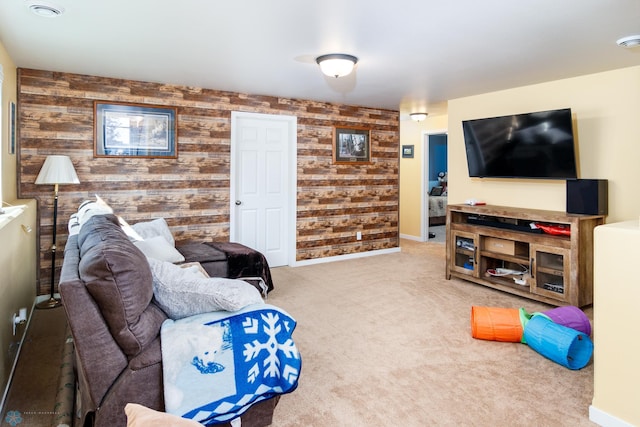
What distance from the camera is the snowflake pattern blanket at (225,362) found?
5.59ft

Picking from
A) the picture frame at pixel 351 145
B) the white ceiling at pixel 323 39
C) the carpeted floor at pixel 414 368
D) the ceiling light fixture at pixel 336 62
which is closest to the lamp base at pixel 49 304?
the carpeted floor at pixel 414 368

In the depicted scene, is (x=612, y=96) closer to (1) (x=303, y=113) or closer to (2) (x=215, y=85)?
(1) (x=303, y=113)

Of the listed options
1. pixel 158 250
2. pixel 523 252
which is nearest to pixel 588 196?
pixel 523 252

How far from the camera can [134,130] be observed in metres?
4.46

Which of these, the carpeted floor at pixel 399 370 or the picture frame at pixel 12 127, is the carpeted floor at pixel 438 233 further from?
the picture frame at pixel 12 127

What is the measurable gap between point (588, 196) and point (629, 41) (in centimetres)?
141

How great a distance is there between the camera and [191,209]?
4836 mm

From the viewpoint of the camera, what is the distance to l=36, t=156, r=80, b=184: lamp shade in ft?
12.4

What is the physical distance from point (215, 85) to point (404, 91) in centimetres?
219

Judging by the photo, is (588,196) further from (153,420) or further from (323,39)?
(153,420)

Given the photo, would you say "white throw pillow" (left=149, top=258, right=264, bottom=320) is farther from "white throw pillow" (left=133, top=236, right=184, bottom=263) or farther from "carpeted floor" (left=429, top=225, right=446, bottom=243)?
"carpeted floor" (left=429, top=225, right=446, bottom=243)

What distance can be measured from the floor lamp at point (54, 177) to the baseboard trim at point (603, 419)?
427 centimetres

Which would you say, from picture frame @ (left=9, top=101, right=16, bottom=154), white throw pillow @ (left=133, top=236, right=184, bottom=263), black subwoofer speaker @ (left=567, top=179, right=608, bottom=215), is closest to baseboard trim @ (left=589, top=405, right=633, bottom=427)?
black subwoofer speaker @ (left=567, top=179, right=608, bottom=215)

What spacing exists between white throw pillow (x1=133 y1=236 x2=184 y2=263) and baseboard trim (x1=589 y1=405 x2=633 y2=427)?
10.2ft
